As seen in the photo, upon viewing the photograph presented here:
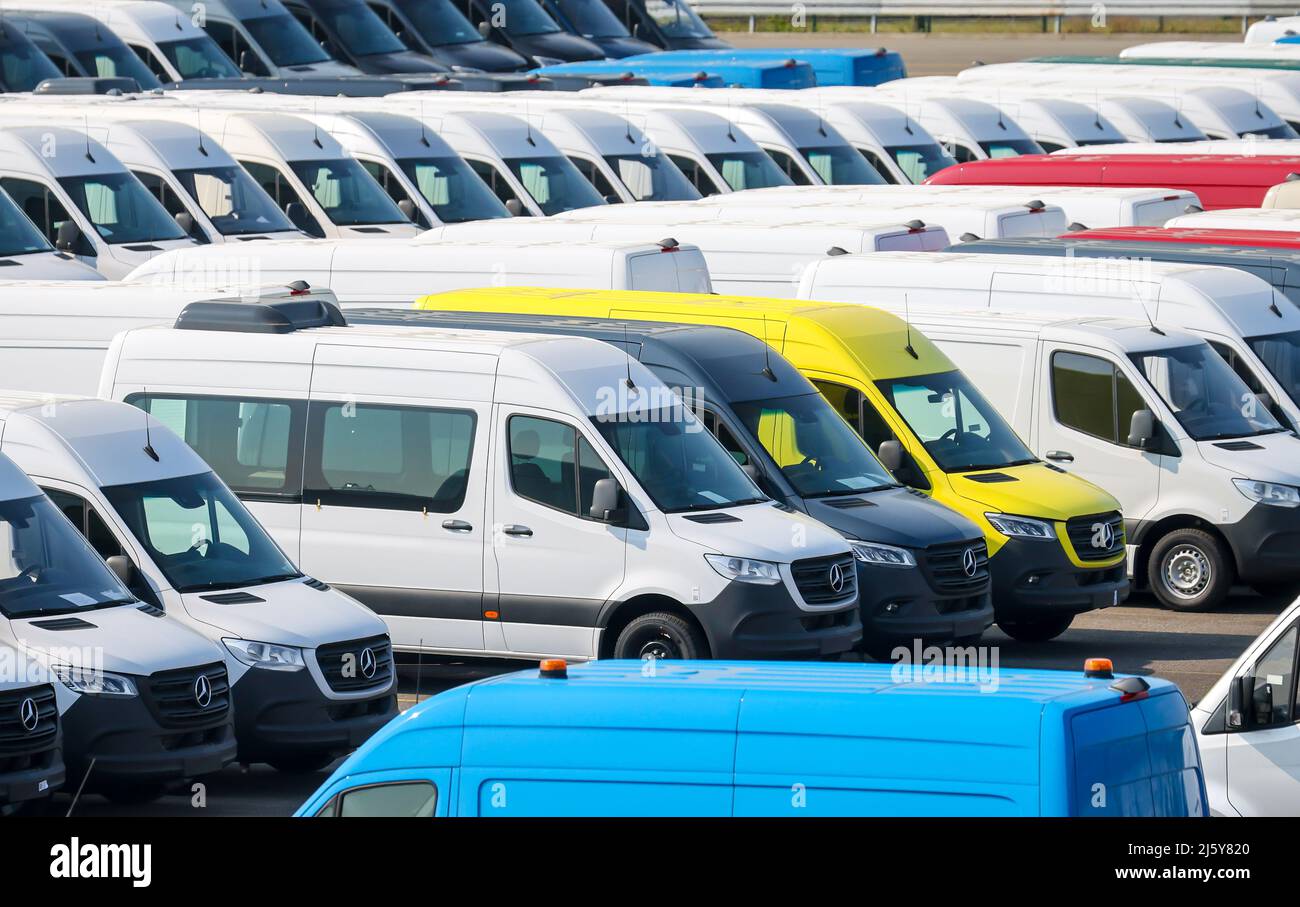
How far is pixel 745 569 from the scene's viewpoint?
13.9 meters

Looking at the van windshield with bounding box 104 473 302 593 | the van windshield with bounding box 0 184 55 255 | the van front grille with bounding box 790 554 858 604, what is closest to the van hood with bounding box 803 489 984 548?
the van front grille with bounding box 790 554 858 604

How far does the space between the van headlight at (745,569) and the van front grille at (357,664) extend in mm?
2016

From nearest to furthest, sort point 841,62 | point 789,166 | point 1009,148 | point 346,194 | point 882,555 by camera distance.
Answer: point 882,555
point 346,194
point 789,166
point 1009,148
point 841,62

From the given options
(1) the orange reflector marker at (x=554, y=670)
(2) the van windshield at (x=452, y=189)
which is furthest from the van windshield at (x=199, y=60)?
(1) the orange reflector marker at (x=554, y=670)

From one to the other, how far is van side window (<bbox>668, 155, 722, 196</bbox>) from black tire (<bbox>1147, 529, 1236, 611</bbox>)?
38.8 feet

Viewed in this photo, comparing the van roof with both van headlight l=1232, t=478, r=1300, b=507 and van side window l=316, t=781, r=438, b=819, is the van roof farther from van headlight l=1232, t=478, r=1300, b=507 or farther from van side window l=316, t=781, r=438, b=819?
van side window l=316, t=781, r=438, b=819

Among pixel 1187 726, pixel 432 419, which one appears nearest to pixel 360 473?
Answer: pixel 432 419

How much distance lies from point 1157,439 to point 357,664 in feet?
25.0

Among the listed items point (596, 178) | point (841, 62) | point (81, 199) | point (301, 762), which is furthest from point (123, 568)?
point (841, 62)

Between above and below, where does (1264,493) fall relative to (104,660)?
below

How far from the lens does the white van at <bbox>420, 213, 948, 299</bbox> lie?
21.8 meters

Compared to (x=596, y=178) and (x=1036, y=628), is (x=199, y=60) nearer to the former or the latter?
(x=596, y=178)
